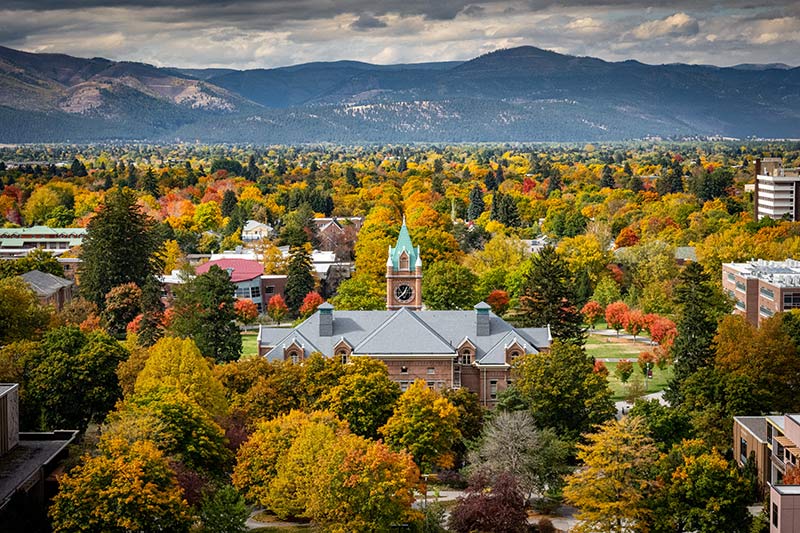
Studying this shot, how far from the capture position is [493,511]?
46.2 meters

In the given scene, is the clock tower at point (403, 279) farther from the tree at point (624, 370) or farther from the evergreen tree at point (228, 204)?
the evergreen tree at point (228, 204)

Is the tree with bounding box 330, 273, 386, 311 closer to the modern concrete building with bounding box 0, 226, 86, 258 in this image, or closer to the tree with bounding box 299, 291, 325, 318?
the tree with bounding box 299, 291, 325, 318

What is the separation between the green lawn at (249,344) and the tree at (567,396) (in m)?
27.8

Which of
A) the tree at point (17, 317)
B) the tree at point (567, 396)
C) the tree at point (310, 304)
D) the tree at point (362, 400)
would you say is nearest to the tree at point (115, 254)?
the tree at point (310, 304)

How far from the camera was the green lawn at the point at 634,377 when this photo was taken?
72.7m

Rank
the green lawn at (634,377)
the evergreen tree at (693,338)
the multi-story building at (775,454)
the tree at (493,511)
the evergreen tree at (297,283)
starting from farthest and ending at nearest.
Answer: the evergreen tree at (297,283), the green lawn at (634,377), the evergreen tree at (693,338), the tree at (493,511), the multi-story building at (775,454)

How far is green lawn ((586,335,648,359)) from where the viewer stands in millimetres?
83188

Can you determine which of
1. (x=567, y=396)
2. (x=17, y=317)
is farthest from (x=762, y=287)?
(x=17, y=317)

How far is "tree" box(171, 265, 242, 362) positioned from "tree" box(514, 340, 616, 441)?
63.5ft

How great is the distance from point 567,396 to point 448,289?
28613 millimetres

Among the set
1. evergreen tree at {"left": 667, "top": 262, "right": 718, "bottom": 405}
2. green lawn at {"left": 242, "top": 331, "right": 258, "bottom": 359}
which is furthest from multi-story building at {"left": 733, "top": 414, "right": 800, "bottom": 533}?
green lawn at {"left": 242, "top": 331, "right": 258, "bottom": 359}

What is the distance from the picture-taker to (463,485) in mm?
53219

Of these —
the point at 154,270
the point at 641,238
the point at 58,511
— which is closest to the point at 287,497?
the point at 58,511

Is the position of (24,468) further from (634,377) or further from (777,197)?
(777,197)
